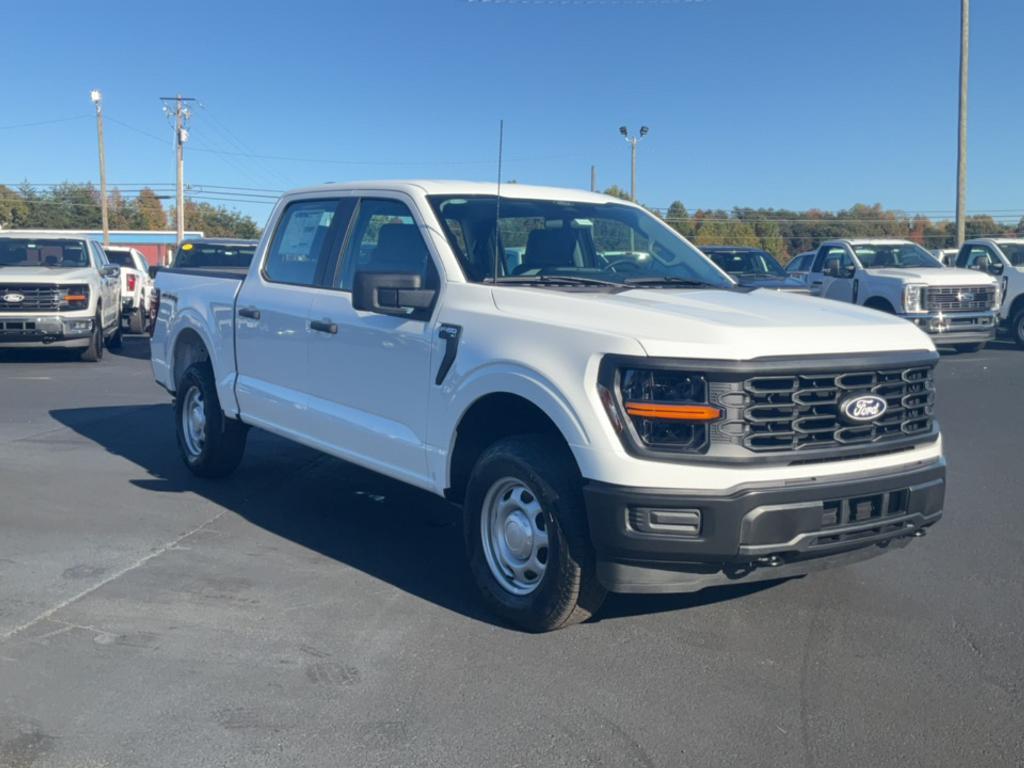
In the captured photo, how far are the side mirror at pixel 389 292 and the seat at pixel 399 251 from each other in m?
0.35

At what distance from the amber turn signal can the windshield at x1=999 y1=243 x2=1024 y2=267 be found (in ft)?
59.2

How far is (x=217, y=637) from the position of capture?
470cm

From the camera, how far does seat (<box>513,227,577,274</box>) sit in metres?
5.70

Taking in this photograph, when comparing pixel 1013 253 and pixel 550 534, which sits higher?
pixel 1013 253

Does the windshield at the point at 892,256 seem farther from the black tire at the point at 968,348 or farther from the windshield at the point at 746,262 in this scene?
the windshield at the point at 746,262

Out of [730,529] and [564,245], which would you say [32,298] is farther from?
[730,529]

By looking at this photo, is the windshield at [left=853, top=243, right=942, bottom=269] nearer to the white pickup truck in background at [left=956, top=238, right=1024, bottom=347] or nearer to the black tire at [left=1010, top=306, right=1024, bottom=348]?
the white pickup truck in background at [left=956, top=238, right=1024, bottom=347]

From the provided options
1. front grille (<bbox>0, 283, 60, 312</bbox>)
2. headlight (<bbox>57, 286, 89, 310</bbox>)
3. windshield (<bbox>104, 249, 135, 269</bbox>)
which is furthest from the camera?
windshield (<bbox>104, 249, 135, 269</bbox>)

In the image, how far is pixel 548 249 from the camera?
5.84m

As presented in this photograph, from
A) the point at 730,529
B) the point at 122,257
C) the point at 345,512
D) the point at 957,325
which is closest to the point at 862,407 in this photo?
the point at 730,529

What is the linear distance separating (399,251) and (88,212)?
9180cm

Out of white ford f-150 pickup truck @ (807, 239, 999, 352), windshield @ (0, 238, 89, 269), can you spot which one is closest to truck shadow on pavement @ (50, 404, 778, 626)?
windshield @ (0, 238, 89, 269)

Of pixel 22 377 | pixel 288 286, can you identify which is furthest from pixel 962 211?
pixel 288 286

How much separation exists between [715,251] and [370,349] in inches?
503
